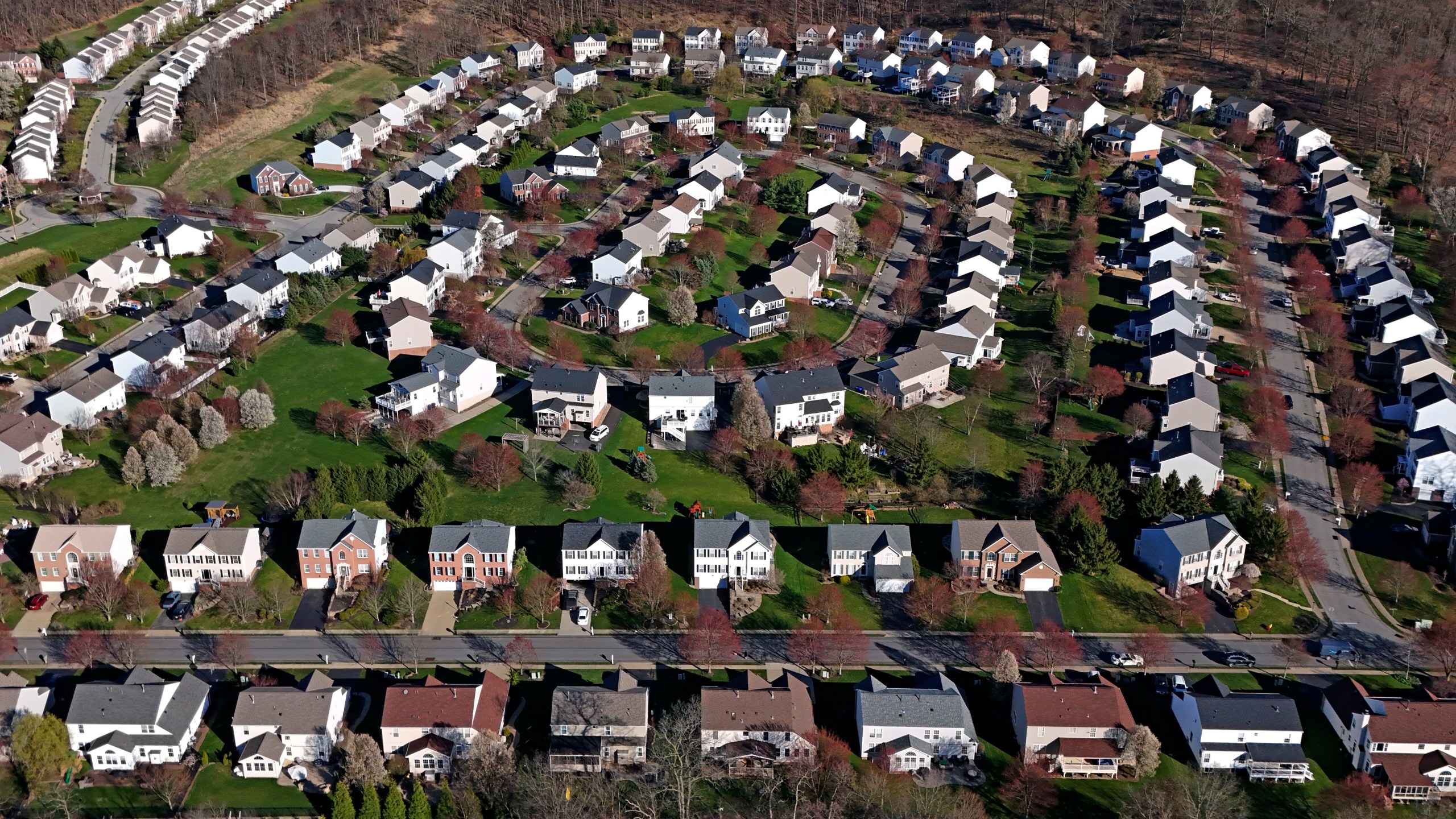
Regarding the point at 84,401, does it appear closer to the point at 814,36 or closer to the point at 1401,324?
the point at 1401,324

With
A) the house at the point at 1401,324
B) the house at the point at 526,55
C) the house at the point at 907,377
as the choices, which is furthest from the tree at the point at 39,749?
the house at the point at 526,55

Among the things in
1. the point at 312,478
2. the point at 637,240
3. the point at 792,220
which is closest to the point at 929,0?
the point at 792,220

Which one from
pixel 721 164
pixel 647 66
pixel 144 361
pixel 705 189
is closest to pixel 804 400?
pixel 705 189

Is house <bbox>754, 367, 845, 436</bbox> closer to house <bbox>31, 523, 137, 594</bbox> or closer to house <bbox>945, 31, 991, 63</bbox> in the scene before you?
house <bbox>31, 523, 137, 594</bbox>

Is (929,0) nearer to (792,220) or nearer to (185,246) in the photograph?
(792,220)

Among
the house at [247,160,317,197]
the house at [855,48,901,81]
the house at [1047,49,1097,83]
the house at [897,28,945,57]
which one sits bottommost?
the house at [247,160,317,197]

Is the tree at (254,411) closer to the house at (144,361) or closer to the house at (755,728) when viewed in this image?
the house at (144,361)

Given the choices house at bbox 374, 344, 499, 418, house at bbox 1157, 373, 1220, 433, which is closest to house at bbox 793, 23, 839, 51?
house at bbox 374, 344, 499, 418

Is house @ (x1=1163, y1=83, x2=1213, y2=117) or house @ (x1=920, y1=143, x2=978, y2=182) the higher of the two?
house @ (x1=1163, y1=83, x2=1213, y2=117)
